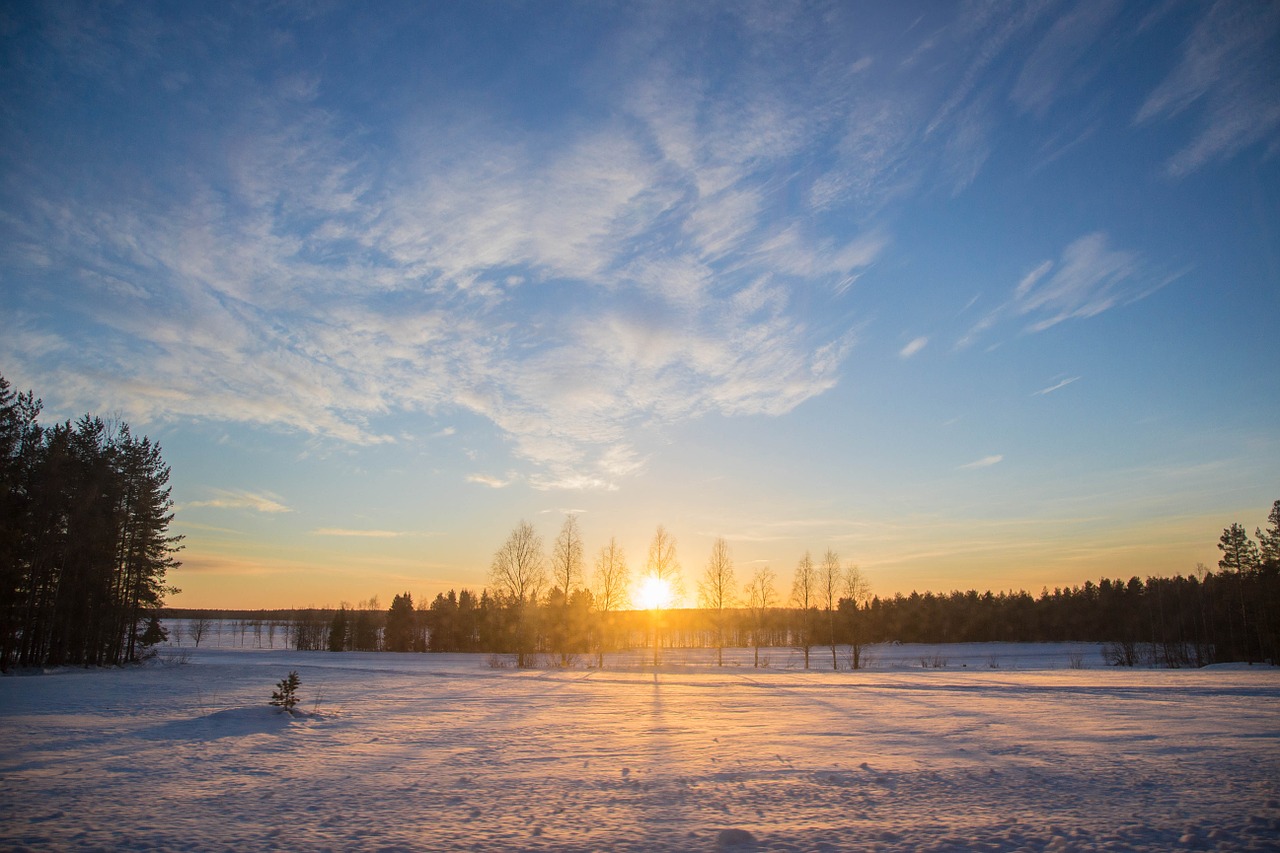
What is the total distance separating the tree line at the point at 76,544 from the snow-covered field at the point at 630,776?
16.3 meters

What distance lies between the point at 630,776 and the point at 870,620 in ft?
389

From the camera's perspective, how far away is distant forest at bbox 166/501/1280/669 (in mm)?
61562

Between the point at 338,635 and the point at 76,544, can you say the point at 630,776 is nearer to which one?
the point at 76,544

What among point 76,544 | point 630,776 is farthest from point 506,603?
point 630,776

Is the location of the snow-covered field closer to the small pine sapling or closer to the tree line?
the small pine sapling

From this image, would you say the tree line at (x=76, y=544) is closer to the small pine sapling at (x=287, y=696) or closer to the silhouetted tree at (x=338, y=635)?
the small pine sapling at (x=287, y=696)

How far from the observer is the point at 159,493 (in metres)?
47.0

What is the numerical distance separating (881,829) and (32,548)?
44.5 metres

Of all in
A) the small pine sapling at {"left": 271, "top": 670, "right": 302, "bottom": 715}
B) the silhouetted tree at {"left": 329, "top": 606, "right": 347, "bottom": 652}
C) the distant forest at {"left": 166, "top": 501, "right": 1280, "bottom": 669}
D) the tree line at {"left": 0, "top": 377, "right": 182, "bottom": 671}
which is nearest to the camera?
the small pine sapling at {"left": 271, "top": 670, "right": 302, "bottom": 715}

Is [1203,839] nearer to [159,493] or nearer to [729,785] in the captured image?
[729,785]

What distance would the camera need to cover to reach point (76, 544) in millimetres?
37062

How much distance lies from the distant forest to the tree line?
86.5 ft

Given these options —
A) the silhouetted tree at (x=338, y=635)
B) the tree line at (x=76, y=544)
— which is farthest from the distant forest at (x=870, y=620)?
the tree line at (x=76, y=544)

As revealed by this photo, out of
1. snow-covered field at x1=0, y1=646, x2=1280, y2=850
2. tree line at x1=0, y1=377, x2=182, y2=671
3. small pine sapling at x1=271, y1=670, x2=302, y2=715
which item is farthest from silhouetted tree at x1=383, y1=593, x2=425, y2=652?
small pine sapling at x1=271, y1=670, x2=302, y2=715
